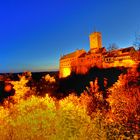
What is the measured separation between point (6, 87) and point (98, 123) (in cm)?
5051

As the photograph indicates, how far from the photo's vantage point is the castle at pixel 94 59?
6067 cm

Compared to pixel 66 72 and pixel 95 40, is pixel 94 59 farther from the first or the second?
pixel 66 72

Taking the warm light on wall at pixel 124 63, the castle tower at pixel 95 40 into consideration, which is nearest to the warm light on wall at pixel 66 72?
the castle tower at pixel 95 40

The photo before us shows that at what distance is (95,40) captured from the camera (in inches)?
3059

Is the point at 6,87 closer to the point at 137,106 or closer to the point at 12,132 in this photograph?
the point at 137,106

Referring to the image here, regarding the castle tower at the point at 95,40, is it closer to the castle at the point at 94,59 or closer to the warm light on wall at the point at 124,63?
the castle at the point at 94,59

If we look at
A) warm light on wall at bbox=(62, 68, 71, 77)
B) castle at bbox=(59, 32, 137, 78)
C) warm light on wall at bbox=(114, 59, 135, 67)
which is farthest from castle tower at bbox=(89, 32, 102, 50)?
warm light on wall at bbox=(114, 59, 135, 67)

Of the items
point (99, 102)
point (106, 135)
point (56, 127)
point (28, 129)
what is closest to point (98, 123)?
point (106, 135)

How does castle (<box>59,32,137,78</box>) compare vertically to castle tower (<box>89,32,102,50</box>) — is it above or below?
below

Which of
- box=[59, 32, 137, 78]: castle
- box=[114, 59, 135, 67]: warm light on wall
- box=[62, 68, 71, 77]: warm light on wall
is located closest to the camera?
box=[114, 59, 135, 67]: warm light on wall

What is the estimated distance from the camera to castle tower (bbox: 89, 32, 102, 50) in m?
77.1

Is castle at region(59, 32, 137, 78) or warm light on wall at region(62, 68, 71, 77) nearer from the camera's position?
castle at region(59, 32, 137, 78)

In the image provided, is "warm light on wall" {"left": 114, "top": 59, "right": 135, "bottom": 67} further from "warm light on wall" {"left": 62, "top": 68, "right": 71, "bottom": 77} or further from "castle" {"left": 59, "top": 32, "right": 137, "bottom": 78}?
"warm light on wall" {"left": 62, "top": 68, "right": 71, "bottom": 77}

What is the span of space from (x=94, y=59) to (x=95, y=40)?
35.8 ft
